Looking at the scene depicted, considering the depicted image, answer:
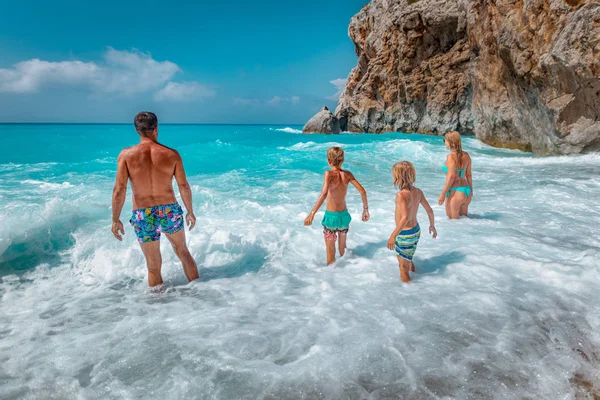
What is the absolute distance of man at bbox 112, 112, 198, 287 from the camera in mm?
3453

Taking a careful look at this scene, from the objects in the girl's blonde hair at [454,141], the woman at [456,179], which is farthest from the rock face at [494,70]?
the girl's blonde hair at [454,141]

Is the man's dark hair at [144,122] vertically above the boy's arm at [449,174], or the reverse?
the man's dark hair at [144,122]

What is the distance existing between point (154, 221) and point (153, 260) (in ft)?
1.62

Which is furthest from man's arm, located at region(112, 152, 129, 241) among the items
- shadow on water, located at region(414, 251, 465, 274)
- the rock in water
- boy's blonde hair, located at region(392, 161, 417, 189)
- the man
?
the rock in water

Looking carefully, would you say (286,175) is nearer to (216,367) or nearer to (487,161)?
(487,161)

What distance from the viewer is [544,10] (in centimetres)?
1243

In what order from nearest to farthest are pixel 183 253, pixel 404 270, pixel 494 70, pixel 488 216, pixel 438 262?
pixel 404 270
pixel 183 253
pixel 438 262
pixel 488 216
pixel 494 70

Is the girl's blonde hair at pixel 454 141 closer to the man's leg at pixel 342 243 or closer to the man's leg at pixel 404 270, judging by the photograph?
the man's leg at pixel 342 243

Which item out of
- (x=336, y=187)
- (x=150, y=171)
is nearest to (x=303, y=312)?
(x=336, y=187)

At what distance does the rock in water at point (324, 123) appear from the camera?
44.5 metres

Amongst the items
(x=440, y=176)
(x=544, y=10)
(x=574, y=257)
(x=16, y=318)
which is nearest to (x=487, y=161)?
(x=440, y=176)

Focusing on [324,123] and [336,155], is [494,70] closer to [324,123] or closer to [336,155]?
[336,155]

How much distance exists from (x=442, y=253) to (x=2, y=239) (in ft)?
21.1

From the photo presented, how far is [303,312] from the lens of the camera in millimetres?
3270
